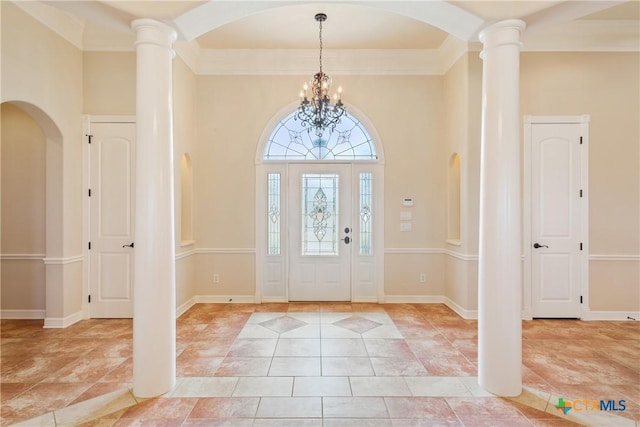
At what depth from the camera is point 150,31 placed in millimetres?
2688

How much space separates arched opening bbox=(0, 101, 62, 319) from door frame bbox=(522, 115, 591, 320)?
614cm

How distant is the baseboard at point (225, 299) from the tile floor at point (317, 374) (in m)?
0.75

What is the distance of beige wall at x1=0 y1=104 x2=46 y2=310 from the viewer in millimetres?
4570

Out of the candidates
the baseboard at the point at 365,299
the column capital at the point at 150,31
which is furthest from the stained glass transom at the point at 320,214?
the column capital at the point at 150,31

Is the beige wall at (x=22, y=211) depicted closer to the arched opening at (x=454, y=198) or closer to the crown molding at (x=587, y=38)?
the arched opening at (x=454, y=198)

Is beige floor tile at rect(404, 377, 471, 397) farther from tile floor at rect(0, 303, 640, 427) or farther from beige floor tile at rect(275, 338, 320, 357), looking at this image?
beige floor tile at rect(275, 338, 320, 357)

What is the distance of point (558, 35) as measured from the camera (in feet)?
15.2

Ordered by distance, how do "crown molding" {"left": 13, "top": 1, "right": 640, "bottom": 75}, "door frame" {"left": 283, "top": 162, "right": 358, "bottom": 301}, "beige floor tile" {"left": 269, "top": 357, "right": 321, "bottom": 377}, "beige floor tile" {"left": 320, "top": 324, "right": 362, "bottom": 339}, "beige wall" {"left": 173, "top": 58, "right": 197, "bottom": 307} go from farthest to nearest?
"door frame" {"left": 283, "top": 162, "right": 358, "bottom": 301} < "beige wall" {"left": 173, "top": 58, "right": 197, "bottom": 307} < "crown molding" {"left": 13, "top": 1, "right": 640, "bottom": 75} < "beige floor tile" {"left": 320, "top": 324, "right": 362, "bottom": 339} < "beige floor tile" {"left": 269, "top": 357, "right": 321, "bottom": 377}

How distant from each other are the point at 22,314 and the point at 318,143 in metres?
4.57

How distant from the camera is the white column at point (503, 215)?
107 inches

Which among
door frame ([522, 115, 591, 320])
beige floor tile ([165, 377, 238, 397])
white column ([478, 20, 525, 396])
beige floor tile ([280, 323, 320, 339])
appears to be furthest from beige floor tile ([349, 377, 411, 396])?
door frame ([522, 115, 591, 320])

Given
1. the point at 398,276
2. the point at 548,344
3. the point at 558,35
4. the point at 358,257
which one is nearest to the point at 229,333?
the point at 358,257

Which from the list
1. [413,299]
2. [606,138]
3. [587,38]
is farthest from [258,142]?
[606,138]

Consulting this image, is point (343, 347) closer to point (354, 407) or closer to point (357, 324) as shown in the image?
point (357, 324)
